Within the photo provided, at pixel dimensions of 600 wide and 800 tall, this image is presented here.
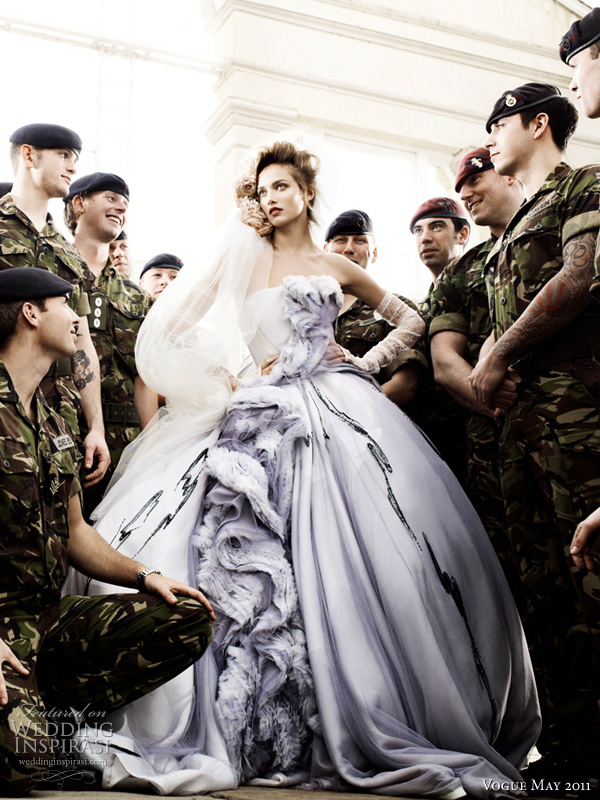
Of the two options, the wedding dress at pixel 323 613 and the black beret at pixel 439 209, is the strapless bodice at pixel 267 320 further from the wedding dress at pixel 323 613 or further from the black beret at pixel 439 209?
the black beret at pixel 439 209

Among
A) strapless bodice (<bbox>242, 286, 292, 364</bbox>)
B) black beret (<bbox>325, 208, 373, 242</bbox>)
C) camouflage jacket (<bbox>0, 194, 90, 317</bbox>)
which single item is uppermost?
black beret (<bbox>325, 208, 373, 242</bbox>)

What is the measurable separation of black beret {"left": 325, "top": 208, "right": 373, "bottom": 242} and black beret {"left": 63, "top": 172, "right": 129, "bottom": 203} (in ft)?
3.14

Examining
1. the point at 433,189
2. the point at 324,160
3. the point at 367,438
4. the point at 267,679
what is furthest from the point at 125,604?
the point at 433,189

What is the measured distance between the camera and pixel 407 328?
3.30 meters

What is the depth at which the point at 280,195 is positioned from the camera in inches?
126

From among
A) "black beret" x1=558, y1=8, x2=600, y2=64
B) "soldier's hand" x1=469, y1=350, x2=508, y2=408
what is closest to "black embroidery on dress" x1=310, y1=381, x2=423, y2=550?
"soldier's hand" x1=469, y1=350, x2=508, y2=408

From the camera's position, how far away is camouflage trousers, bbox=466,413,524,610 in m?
2.89

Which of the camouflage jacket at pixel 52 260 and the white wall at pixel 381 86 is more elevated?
the white wall at pixel 381 86

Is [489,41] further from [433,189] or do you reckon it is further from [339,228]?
[339,228]

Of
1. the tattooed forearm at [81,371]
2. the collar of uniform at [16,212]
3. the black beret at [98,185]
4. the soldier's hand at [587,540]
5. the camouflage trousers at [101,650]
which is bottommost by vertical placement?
the camouflage trousers at [101,650]

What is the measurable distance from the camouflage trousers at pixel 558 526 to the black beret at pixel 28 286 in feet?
4.44

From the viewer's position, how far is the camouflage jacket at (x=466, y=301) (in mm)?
3146

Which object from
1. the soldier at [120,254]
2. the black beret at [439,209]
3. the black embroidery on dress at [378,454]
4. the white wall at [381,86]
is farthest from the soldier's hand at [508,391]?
the white wall at [381,86]

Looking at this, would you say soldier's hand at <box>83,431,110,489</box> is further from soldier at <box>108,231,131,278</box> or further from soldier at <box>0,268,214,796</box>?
soldier at <box>108,231,131,278</box>
